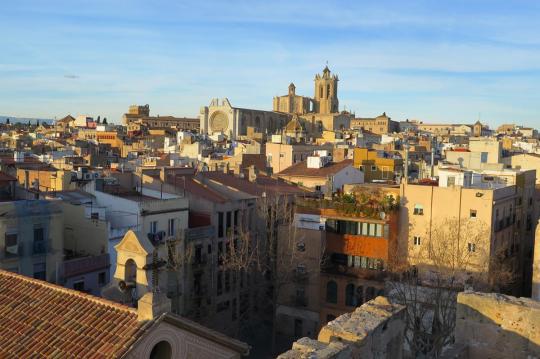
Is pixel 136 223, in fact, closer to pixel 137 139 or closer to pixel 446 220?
pixel 446 220

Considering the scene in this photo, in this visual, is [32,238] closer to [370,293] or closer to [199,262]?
[199,262]

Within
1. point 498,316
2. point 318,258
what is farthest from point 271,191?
point 498,316

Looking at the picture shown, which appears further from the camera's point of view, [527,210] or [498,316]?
[527,210]

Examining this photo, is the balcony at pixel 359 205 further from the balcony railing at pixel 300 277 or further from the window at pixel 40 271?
the window at pixel 40 271

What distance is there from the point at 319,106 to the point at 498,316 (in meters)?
161

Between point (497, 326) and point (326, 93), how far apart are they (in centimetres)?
16146

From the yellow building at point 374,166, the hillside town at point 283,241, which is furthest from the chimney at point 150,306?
the yellow building at point 374,166

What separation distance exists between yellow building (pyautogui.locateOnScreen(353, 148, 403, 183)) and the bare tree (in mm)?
18216

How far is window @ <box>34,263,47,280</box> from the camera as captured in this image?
2486cm

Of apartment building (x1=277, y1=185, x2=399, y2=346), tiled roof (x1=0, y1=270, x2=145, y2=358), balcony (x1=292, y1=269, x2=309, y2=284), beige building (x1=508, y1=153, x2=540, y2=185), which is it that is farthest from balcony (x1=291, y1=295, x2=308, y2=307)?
beige building (x1=508, y1=153, x2=540, y2=185)

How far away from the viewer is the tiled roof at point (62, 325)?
11031 mm

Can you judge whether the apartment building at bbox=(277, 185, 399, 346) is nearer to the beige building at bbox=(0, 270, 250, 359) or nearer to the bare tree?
the bare tree

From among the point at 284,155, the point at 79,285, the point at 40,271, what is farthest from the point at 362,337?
the point at 284,155

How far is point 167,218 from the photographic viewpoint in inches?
1202
